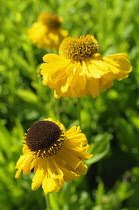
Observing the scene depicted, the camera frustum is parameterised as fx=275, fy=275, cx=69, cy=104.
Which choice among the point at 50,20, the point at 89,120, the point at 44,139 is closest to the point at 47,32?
the point at 50,20

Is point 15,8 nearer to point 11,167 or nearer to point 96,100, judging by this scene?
point 96,100

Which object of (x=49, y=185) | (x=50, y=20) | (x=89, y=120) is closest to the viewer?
(x=49, y=185)

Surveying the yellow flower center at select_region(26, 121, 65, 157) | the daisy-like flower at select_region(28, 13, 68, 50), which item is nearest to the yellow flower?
the yellow flower center at select_region(26, 121, 65, 157)

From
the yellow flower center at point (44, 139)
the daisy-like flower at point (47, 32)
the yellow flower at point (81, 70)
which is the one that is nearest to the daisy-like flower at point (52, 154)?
the yellow flower center at point (44, 139)

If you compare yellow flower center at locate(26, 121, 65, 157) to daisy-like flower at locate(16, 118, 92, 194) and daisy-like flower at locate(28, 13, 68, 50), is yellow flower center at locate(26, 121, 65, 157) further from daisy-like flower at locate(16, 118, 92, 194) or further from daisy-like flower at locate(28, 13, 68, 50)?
daisy-like flower at locate(28, 13, 68, 50)

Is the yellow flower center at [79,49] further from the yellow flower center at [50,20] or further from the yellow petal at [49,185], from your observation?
the yellow flower center at [50,20]

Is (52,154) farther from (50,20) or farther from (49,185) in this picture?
(50,20)

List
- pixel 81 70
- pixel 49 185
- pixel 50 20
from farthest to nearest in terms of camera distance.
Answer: pixel 50 20
pixel 81 70
pixel 49 185
